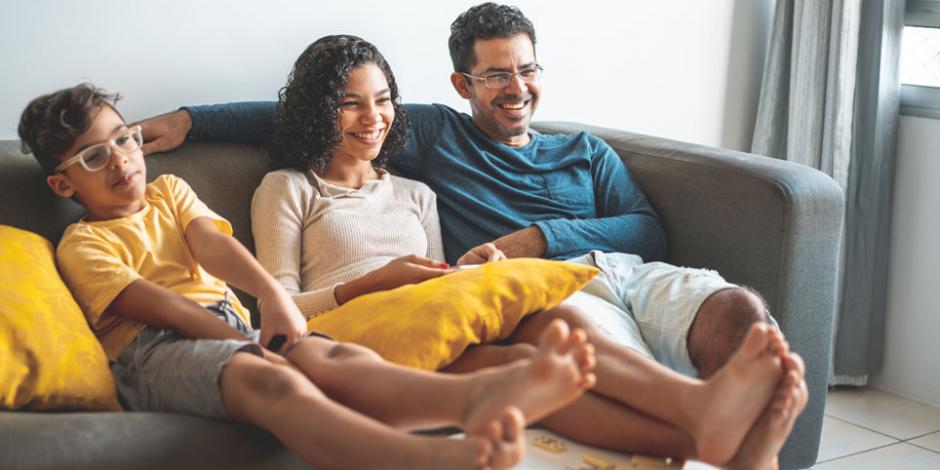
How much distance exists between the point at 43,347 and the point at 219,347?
0.27 m

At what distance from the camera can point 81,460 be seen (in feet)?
5.11

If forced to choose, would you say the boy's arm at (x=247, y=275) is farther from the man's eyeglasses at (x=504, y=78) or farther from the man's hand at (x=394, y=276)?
the man's eyeglasses at (x=504, y=78)

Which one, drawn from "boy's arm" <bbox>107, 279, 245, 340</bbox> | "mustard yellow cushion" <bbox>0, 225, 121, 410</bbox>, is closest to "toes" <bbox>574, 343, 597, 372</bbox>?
"boy's arm" <bbox>107, 279, 245, 340</bbox>

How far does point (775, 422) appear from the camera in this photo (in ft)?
5.31

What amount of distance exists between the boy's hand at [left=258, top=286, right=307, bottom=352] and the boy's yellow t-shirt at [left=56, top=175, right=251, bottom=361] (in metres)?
0.21

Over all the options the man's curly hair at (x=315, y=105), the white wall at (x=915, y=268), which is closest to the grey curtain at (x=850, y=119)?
the white wall at (x=915, y=268)

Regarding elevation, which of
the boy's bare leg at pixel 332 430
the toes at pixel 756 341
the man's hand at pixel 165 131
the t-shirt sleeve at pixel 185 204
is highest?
the man's hand at pixel 165 131

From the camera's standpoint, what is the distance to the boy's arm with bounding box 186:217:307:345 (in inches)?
72.9

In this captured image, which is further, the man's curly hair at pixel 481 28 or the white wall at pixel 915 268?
the white wall at pixel 915 268

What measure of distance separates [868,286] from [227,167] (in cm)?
204

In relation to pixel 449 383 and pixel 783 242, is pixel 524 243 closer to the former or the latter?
pixel 783 242

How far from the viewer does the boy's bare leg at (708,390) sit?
161cm

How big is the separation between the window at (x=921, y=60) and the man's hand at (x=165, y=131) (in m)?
2.18

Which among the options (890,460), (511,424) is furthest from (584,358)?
(890,460)
